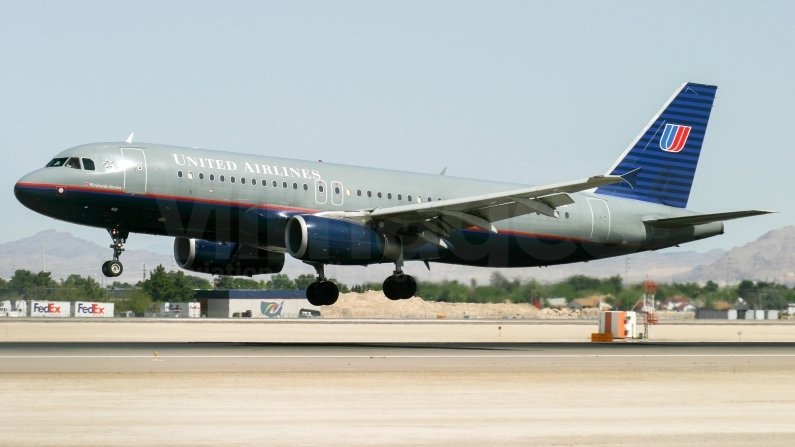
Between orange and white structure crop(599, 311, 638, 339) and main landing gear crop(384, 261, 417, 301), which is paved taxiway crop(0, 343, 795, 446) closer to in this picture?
main landing gear crop(384, 261, 417, 301)

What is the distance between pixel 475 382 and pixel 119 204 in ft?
53.8

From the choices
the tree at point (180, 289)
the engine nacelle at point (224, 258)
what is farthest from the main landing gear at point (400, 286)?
the tree at point (180, 289)

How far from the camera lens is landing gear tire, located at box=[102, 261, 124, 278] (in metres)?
34.1

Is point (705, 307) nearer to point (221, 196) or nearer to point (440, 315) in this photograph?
point (440, 315)

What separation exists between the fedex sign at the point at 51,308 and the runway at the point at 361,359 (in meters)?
71.1

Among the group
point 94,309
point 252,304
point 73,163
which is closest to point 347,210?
point 73,163

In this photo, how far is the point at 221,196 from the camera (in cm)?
3472

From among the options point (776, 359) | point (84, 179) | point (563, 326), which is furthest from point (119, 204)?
point (563, 326)

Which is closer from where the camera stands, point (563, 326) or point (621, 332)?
point (621, 332)

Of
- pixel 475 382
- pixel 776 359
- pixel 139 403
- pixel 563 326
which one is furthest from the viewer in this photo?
pixel 563 326

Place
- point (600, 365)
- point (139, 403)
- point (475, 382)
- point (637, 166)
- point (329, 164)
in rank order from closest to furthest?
1. point (139, 403)
2. point (475, 382)
3. point (600, 365)
4. point (329, 164)
5. point (637, 166)

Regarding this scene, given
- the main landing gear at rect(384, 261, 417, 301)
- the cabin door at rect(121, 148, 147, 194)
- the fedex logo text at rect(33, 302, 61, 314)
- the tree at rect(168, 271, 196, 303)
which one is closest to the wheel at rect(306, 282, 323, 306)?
the main landing gear at rect(384, 261, 417, 301)

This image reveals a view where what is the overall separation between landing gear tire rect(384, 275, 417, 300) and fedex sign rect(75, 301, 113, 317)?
6699 centimetres

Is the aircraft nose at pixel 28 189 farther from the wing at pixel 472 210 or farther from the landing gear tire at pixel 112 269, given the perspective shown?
the wing at pixel 472 210
